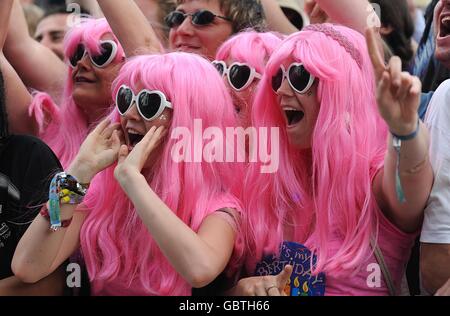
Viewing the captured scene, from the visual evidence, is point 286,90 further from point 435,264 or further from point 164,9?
point 164,9

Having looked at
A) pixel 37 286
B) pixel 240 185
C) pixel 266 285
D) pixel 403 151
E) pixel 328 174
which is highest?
pixel 403 151

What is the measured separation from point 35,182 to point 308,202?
0.79 meters

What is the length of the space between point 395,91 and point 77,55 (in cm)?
132

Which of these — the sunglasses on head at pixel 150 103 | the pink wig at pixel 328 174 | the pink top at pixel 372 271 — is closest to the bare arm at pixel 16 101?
the sunglasses on head at pixel 150 103

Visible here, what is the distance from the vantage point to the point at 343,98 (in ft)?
7.40

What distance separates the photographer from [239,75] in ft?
8.59

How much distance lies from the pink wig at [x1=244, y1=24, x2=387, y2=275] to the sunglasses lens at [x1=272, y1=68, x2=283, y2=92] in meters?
0.01

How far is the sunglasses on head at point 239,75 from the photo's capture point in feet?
8.57

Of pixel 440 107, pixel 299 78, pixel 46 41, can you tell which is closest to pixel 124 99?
pixel 299 78

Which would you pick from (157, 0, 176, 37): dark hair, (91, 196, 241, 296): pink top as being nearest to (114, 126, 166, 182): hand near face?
(91, 196, 241, 296): pink top

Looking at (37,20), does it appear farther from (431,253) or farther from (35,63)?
(431,253)

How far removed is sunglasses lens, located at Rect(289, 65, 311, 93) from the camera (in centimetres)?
226

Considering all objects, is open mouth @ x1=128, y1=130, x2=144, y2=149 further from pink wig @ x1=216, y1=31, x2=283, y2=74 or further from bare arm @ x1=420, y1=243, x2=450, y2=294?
bare arm @ x1=420, y1=243, x2=450, y2=294

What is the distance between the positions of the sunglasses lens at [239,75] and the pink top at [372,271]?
67cm
